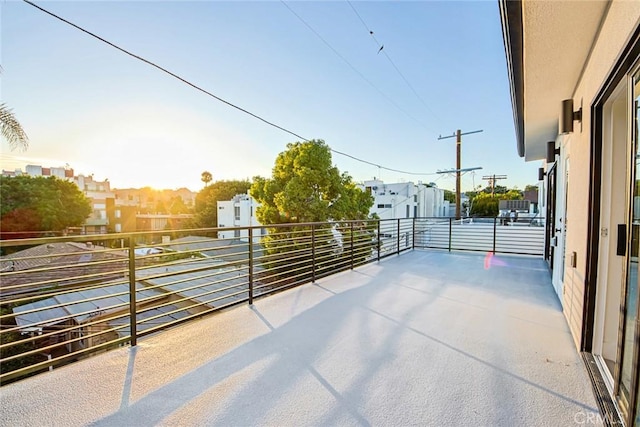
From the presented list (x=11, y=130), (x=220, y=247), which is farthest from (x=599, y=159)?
(x=11, y=130)

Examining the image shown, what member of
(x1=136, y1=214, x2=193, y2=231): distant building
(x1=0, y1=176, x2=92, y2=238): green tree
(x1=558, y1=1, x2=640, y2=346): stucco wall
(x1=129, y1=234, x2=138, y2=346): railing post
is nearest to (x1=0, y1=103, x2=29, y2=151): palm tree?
(x1=129, y1=234, x2=138, y2=346): railing post

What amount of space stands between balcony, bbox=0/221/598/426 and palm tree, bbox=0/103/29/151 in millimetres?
4122

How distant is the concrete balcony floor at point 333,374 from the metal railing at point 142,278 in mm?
279

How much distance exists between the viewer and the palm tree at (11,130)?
4.28 m

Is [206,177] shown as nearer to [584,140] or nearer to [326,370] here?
[326,370]

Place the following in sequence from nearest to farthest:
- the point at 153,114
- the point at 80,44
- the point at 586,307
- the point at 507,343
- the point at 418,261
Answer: the point at 586,307 → the point at 507,343 → the point at 80,44 → the point at 418,261 → the point at 153,114

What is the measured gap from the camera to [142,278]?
2066 mm

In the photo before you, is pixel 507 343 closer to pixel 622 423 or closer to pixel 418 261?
pixel 622 423

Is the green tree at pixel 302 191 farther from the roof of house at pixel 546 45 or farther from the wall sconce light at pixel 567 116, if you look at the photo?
the wall sconce light at pixel 567 116

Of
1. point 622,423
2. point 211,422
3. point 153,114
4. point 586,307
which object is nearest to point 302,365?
point 211,422

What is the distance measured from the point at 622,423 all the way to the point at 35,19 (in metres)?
6.31

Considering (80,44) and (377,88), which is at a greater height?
(377,88)

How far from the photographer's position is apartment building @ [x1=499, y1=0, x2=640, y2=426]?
138 centimetres

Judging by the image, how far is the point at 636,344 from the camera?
1.15 meters
